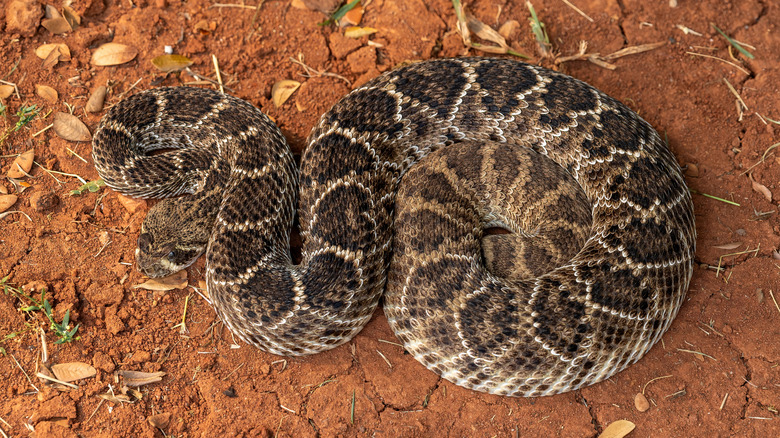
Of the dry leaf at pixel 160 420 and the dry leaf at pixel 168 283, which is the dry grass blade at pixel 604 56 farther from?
the dry leaf at pixel 160 420

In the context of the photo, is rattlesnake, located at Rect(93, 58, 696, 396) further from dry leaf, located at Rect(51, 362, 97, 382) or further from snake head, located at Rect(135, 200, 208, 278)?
dry leaf, located at Rect(51, 362, 97, 382)

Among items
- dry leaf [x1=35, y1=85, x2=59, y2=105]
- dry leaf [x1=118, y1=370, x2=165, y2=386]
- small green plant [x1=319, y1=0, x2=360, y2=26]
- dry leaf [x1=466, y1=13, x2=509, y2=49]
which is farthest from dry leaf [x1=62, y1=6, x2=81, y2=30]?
Answer: dry leaf [x1=466, y1=13, x2=509, y2=49]

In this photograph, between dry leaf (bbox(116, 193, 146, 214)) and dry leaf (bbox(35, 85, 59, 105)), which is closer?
dry leaf (bbox(116, 193, 146, 214))

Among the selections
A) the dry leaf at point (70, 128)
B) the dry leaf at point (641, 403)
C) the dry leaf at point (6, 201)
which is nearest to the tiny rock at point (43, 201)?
the dry leaf at point (6, 201)

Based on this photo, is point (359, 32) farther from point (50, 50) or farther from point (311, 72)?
point (50, 50)

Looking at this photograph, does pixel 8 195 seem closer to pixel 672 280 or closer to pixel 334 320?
pixel 334 320
